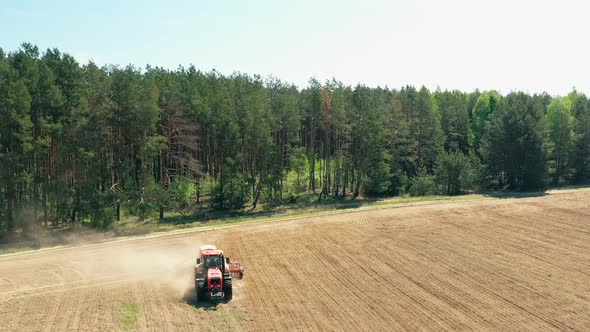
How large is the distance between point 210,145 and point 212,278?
112ft

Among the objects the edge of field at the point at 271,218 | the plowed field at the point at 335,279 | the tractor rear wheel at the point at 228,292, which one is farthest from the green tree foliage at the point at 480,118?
the tractor rear wheel at the point at 228,292

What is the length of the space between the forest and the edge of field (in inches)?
119

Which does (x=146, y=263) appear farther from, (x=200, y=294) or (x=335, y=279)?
(x=335, y=279)

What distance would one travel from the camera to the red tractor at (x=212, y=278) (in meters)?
23.2

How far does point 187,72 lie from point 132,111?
33381mm

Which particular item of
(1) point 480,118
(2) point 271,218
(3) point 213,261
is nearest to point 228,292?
(3) point 213,261

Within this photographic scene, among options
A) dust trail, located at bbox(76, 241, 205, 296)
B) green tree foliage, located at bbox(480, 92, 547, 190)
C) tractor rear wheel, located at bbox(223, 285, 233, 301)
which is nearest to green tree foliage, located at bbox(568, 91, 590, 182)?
green tree foliage, located at bbox(480, 92, 547, 190)

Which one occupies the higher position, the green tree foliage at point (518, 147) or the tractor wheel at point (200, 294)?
the green tree foliage at point (518, 147)

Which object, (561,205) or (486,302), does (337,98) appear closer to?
(561,205)

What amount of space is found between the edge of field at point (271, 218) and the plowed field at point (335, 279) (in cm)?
172

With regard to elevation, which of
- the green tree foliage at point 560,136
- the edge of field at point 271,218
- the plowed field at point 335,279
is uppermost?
the green tree foliage at point 560,136

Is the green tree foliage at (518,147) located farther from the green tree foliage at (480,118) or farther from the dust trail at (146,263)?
the dust trail at (146,263)

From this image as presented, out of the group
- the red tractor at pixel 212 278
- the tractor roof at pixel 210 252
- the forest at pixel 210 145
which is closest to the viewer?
the red tractor at pixel 212 278

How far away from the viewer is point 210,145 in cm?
5591
